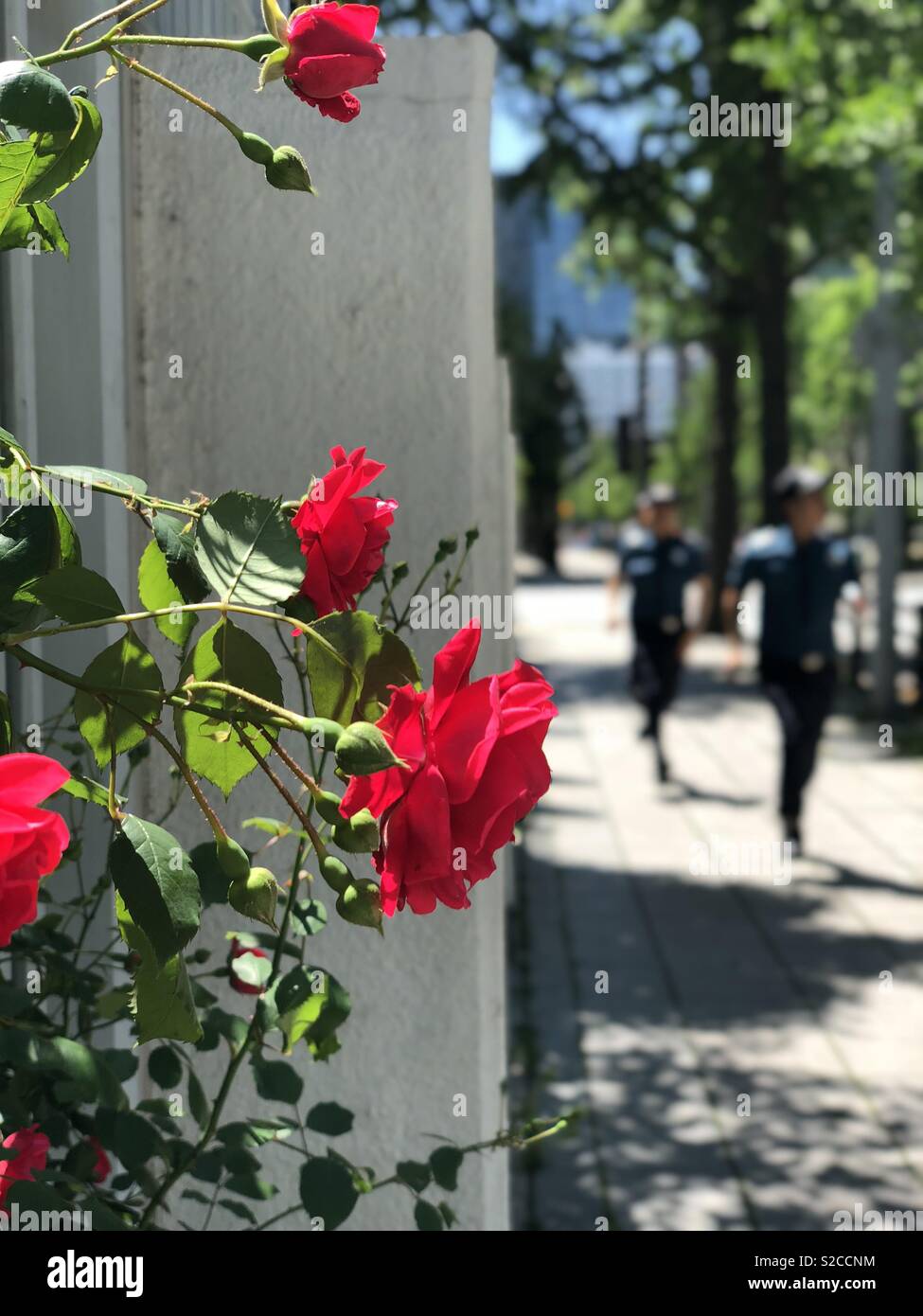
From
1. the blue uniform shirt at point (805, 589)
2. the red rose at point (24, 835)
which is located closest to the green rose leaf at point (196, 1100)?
the red rose at point (24, 835)

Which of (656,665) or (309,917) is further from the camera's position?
(656,665)

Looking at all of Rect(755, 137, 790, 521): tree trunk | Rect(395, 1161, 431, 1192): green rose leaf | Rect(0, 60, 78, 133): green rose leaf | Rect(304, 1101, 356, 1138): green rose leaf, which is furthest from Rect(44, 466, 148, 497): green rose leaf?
Rect(755, 137, 790, 521): tree trunk

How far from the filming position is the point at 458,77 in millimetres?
2479

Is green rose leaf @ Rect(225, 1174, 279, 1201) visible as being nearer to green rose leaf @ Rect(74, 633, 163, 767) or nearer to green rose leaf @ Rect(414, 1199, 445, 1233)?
green rose leaf @ Rect(414, 1199, 445, 1233)

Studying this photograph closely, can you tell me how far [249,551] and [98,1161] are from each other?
864mm

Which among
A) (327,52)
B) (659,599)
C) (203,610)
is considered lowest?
(659,599)

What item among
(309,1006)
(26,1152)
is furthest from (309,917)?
(26,1152)

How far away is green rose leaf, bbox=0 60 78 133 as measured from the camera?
1181 millimetres

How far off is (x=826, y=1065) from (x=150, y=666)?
16.9ft

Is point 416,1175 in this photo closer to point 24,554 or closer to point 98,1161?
point 98,1161

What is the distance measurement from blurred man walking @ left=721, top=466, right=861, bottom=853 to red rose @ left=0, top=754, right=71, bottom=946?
836 cm

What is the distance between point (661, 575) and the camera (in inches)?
467

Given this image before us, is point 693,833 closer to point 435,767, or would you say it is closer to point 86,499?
point 86,499
